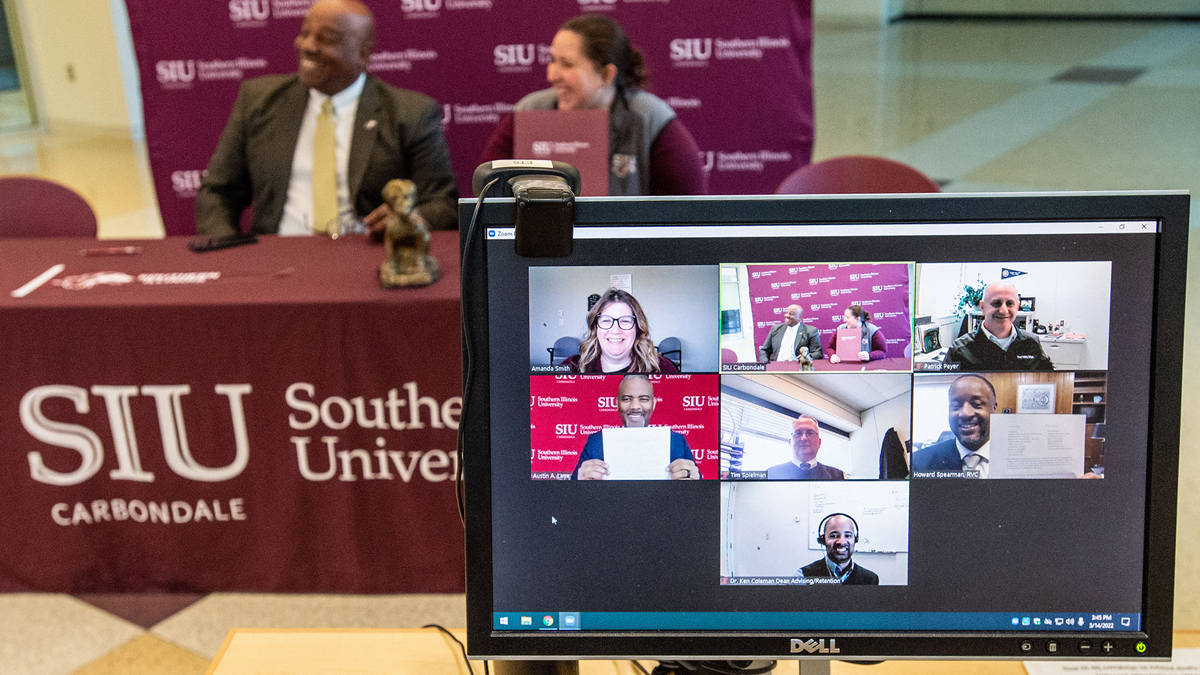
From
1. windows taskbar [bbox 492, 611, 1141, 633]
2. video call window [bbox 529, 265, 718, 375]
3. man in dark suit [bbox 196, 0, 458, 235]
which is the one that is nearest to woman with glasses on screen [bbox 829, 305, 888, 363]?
→ video call window [bbox 529, 265, 718, 375]

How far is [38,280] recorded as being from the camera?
8.09 feet

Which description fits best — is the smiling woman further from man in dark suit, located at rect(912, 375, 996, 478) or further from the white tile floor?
man in dark suit, located at rect(912, 375, 996, 478)

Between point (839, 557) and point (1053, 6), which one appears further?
point (1053, 6)

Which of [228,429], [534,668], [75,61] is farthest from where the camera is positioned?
[75,61]

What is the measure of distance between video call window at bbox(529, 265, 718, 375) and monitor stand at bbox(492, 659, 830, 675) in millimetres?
313

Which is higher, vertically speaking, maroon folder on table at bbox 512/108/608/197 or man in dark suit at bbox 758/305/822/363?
maroon folder on table at bbox 512/108/608/197

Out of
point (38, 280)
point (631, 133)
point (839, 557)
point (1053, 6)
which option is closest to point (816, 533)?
point (839, 557)

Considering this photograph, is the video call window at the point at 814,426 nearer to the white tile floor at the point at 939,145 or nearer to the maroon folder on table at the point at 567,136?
the white tile floor at the point at 939,145

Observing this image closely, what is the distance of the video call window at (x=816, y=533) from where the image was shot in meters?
0.92

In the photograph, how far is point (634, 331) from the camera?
90 cm

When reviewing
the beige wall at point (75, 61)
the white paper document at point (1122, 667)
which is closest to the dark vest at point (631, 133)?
the white paper document at point (1122, 667)

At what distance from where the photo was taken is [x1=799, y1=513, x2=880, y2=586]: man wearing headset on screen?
3.04ft

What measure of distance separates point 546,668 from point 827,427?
0.37m

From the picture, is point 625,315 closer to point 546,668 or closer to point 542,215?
point 542,215
